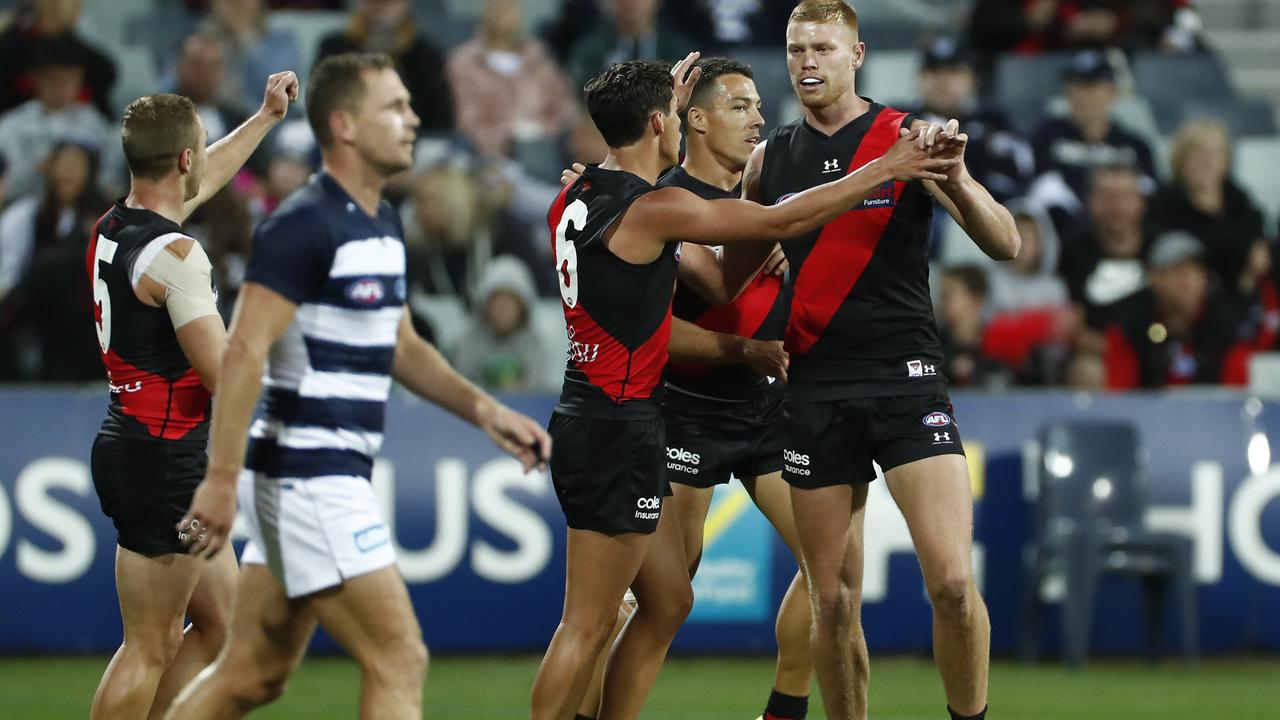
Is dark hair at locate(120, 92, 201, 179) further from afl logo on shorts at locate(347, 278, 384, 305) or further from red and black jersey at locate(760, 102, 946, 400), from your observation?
red and black jersey at locate(760, 102, 946, 400)

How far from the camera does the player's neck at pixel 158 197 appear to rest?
6430 mm

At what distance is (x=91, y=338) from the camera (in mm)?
11469

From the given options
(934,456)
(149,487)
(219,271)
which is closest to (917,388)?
(934,456)

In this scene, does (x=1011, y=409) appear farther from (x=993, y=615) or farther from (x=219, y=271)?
(x=219, y=271)

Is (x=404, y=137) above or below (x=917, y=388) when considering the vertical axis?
above

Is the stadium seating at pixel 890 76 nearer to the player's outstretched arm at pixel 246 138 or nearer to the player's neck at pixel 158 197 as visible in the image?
the player's outstretched arm at pixel 246 138

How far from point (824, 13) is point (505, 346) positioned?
18.2 ft

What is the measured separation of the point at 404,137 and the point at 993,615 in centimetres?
673

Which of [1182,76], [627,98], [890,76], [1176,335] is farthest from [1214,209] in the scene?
[627,98]

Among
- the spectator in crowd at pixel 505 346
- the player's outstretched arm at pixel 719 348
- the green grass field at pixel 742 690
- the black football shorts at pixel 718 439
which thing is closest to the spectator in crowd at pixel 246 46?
the spectator in crowd at pixel 505 346

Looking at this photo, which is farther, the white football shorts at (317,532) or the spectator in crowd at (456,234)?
the spectator in crowd at (456,234)

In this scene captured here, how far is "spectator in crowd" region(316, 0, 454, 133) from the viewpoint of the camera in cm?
1373

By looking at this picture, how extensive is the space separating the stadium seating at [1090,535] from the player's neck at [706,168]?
4581 mm

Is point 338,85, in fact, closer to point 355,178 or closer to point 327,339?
point 355,178
